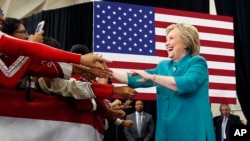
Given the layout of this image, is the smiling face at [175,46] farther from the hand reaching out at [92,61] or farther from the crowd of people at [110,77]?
the hand reaching out at [92,61]

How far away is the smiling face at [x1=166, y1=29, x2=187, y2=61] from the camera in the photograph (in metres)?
1.82

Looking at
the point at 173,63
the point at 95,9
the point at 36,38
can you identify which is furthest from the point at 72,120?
the point at 95,9

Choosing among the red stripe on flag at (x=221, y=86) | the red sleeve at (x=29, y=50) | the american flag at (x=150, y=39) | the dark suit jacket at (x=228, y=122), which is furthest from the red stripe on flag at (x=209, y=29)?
the red sleeve at (x=29, y=50)

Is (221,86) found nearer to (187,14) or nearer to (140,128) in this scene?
(187,14)

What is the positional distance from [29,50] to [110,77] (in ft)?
1.56

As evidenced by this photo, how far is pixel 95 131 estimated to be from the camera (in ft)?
5.56

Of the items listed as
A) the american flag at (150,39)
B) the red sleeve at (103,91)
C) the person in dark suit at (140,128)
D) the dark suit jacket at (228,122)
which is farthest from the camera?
the dark suit jacket at (228,122)

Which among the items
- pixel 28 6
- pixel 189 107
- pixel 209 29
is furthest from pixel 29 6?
pixel 189 107

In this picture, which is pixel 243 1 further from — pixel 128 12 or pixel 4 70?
pixel 4 70

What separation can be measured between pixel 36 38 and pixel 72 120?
1.12 ft

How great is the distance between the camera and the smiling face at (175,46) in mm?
1817

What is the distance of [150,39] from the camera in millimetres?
4582

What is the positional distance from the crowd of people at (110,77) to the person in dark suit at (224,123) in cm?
467

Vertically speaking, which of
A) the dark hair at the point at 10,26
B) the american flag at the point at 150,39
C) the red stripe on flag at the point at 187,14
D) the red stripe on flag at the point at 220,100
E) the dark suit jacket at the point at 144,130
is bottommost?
the dark suit jacket at the point at 144,130
